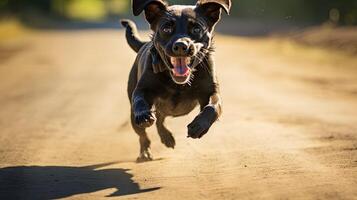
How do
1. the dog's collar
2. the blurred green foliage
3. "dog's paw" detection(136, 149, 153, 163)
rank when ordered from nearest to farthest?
the dog's collar < "dog's paw" detection(136, 149, 153, 163) < the blurred green foliage

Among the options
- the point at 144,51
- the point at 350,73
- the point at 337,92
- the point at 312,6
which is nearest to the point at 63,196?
the point at 144,51

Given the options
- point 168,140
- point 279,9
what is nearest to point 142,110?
point 168,140

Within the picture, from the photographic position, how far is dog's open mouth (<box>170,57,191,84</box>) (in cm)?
705

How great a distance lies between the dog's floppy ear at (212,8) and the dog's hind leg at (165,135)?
1453 mm

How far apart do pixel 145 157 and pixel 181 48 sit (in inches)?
65.0

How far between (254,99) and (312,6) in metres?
25.1

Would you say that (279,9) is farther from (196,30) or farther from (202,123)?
(202,123)

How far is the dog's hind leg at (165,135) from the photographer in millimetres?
8203

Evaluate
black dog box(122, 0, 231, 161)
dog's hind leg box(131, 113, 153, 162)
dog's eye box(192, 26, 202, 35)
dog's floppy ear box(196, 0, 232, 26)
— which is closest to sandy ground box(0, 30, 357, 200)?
dog's hind leg box(131, 113, 153, 162)

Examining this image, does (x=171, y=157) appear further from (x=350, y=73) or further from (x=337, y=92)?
(x=350, y=73)

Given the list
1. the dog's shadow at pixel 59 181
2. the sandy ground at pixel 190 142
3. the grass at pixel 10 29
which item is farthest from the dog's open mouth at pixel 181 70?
the grass at pixel 10 29

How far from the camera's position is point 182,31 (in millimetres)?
7043

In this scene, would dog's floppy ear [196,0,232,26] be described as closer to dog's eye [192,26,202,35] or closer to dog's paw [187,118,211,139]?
dog's eye [192,26,202,35]

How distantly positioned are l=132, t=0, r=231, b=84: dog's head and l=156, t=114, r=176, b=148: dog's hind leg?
1.24 meters
